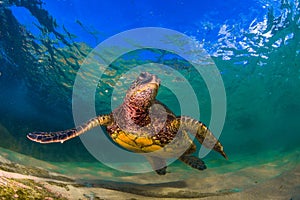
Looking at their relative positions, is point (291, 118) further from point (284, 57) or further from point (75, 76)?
point (75, 76)

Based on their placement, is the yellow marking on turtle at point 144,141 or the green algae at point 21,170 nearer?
the green algae at point 21,170

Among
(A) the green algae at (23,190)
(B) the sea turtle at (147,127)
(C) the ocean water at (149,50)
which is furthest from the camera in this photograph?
(C) the ocean water at (149,50)

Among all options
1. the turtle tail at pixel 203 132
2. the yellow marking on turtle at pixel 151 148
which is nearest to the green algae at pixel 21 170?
the yellow marking on turtle at pixel 151 148

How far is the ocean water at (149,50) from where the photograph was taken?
1098 centimetres

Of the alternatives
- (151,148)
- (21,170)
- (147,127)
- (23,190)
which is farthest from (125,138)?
(23,190)

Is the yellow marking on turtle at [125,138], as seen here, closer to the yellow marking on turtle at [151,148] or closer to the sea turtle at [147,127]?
the sea turtle at [147,127]

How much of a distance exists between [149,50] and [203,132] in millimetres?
9195

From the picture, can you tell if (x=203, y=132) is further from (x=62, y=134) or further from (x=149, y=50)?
(x=149, y=50)

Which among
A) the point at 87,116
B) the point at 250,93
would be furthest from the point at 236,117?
the point at 87,116

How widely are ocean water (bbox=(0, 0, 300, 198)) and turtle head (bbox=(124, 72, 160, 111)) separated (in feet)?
10.8

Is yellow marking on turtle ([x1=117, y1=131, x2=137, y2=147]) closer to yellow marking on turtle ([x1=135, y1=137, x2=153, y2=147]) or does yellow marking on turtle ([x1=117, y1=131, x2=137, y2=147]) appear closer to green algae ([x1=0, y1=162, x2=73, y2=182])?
yellow marking on turtle ([x1=135, y1=137, x2=153, y2=147])

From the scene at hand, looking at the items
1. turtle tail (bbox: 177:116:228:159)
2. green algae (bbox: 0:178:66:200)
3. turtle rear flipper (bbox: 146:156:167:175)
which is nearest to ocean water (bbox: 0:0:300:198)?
turtle tail (bbox: 177:116:228:159)

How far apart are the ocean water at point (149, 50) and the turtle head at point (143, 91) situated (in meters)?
3.28

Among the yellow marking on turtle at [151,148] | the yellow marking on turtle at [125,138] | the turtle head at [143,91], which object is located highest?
the turtle head at [143,91]
